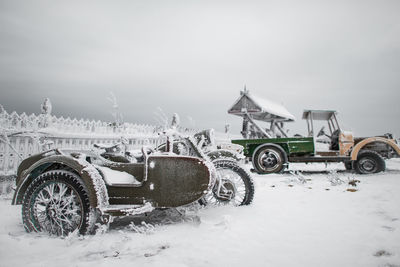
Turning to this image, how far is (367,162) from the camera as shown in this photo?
283 inches

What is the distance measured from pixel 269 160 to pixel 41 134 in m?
6.90

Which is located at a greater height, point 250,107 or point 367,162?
point 250,107

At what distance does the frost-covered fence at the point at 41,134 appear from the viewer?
18.3 feet

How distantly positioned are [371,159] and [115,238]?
7980mm

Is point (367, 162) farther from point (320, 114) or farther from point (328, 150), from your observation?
point (320, 114)

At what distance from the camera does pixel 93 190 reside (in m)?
2.41

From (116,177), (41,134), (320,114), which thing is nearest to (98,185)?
(116,177)

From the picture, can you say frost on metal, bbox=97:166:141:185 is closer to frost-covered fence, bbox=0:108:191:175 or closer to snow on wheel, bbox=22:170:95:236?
snow on wheel, bbox=22:170:95:236

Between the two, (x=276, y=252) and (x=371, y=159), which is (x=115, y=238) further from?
(x=371, y=159)

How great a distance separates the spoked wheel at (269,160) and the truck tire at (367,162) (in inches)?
92.9

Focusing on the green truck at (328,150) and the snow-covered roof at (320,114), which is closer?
the green truck at (328,150)

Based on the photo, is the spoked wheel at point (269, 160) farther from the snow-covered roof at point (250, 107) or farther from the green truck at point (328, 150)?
the snow-covered roof at point (250, 107)

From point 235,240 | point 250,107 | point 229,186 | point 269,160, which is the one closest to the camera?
point 235,240

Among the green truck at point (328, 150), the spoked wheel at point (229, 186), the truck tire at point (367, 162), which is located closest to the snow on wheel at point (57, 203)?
the spoked wheel at point (229, 186)
